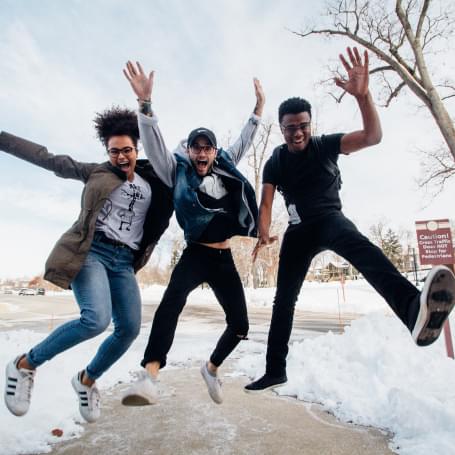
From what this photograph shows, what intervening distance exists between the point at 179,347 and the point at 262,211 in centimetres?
686

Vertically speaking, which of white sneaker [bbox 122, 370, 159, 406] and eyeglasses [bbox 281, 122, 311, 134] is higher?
eyeglasses [bbox 281, 122, 311, 134]

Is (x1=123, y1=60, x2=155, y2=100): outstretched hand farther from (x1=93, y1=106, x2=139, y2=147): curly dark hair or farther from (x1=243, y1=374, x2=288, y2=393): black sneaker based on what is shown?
(x1=243, y1=374, x2=288, y2=393): black sneaker

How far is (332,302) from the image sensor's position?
77.7ft

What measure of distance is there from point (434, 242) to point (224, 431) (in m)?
5.38

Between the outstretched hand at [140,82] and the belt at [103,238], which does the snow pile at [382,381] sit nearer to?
the belt at [103,238]

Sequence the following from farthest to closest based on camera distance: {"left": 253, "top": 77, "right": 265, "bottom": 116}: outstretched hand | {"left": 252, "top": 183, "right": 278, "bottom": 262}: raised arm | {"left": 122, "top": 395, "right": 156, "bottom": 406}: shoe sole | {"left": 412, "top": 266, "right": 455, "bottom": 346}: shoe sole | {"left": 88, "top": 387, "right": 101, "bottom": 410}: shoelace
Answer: {"left": 253, "top": 77, "right": 265, "bottom": 116}: outstretched hand
{"left": 252, "top": 183, "right": 278, "bottom": 262}: raised arm
{"left": 88, "top": 387, "right": 101, "bottom": 410}: shoelace
{"left": 122, "top": 395, "right": 156, "bottom": 406}: shoe sole
{"left": 412, "top": 266, "right": 455, "bottom": 346}: shoe sole

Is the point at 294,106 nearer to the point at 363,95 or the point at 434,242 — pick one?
the point at 363,95

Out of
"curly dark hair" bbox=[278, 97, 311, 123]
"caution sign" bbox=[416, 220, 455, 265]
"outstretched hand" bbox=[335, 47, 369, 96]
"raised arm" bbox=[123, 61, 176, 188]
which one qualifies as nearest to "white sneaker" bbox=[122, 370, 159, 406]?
"raised arm" bbox=[123, 61, 176, 188]

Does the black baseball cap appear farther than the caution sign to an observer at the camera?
No

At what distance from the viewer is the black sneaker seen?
3.12 m

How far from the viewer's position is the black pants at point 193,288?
295 cm

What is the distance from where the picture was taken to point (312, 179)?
123 inches

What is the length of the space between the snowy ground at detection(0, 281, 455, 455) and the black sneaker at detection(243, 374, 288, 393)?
154cm

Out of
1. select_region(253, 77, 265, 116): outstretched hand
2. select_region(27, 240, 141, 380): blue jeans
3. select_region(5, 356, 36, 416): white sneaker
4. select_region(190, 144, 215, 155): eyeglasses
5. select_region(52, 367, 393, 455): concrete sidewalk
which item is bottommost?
select_region(52, 367, 393, 455): concrete sidewalk
